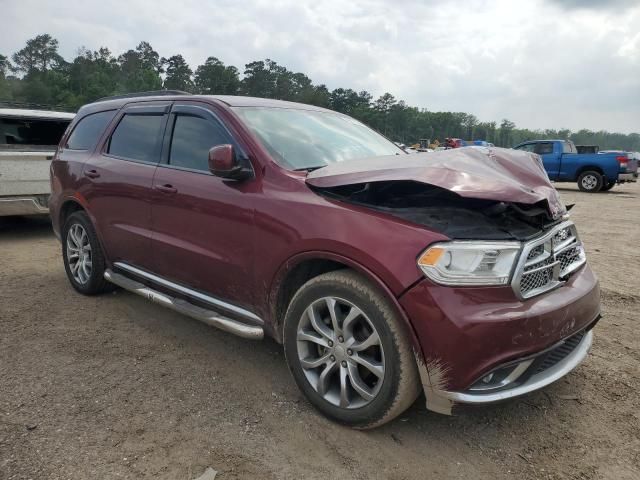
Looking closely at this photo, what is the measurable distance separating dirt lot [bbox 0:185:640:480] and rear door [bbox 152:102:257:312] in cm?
57

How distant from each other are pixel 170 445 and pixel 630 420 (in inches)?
97.7

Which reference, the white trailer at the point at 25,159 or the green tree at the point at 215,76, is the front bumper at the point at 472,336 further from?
the green tree at the point at 215,76

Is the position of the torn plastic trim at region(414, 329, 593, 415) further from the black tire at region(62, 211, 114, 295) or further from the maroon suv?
the black tire at region(62, 211, 114, 295)

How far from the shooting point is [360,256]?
238cm

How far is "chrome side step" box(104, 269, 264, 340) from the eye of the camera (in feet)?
9.71

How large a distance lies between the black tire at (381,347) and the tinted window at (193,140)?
4.13 ft

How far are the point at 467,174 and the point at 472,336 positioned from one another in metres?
0.82

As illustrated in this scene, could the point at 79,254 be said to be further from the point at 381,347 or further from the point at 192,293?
the point at 381,347

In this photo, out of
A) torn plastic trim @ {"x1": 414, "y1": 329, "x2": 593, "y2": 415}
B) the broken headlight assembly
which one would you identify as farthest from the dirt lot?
the broken headlight assembly

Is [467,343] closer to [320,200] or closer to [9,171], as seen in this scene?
[320,200]

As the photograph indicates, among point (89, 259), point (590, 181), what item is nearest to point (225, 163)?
point (89, 259)

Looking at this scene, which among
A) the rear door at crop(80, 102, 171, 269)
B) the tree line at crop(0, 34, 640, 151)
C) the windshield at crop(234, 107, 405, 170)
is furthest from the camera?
the tree line at crop(0, 34, 640, 151)

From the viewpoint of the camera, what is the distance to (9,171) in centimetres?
632

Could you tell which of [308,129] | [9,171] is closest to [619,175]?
[308,129]
